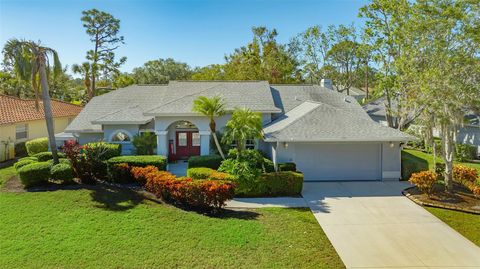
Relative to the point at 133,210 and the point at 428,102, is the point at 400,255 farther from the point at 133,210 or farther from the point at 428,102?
the point at 133,210

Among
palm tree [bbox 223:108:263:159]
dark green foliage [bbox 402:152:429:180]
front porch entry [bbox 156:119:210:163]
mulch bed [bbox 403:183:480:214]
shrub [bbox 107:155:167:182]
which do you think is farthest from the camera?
front porch entry [bbox 156:119:210:163]

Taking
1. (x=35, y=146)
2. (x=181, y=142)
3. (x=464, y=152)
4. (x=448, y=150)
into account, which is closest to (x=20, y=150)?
(x=35, y=146)

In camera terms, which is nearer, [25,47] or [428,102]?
[428,102]

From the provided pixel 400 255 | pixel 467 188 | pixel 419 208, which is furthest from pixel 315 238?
pixel 467 188

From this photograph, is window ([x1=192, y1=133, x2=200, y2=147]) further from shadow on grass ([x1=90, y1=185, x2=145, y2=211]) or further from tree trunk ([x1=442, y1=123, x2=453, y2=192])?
tree trunk ([x1=442, y1=123, x2=453, y2=192])

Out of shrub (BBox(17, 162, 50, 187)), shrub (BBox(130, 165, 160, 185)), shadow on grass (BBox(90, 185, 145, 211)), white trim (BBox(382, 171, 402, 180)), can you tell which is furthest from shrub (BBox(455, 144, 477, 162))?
shrub (BBox(17, 162, 50, 187))
